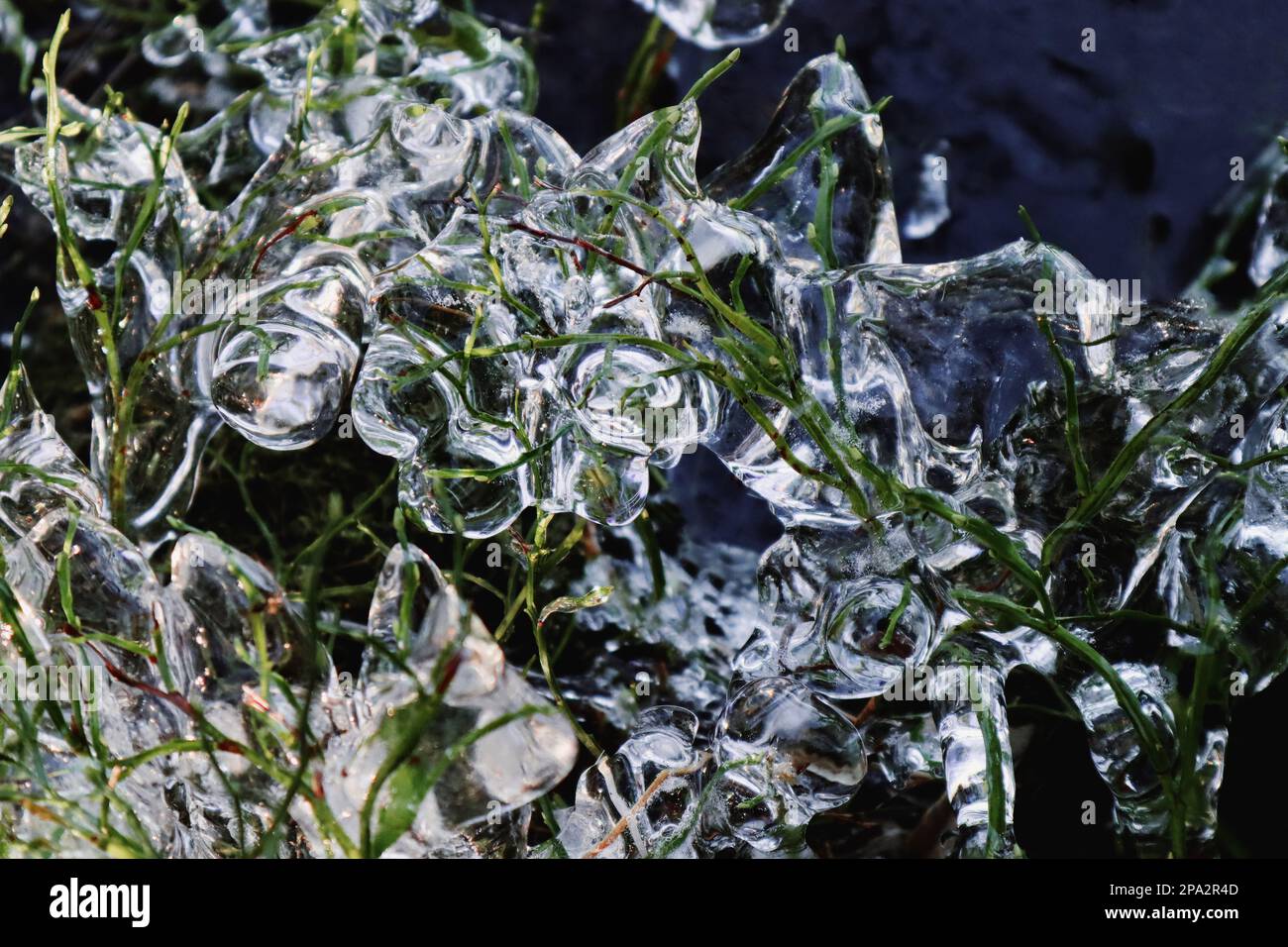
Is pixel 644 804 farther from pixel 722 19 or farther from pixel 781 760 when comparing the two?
pixel 722 19

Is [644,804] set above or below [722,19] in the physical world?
below

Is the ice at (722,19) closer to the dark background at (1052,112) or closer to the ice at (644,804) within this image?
the dark background at (1052,112)

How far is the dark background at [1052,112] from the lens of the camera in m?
0.94

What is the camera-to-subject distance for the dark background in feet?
3.10

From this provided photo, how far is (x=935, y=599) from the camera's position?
30.0 inches

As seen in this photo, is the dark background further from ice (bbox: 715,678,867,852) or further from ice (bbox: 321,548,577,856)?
ice (bbox: 321,548,577,856)

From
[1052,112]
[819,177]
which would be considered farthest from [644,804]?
[1052,112]

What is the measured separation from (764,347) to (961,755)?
0.28 metres

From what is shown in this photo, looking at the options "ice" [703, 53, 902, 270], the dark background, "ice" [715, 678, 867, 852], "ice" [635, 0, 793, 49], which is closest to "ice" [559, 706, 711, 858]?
"ice" [715, 678, 867, 852]

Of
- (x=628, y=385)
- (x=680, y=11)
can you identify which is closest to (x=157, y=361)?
(x=628, y=385)

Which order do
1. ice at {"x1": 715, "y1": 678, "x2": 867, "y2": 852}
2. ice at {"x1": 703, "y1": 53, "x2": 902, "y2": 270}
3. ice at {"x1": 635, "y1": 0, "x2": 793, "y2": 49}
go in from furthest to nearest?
ice at {"x1": 635, "y1": 0, "x2": 793, "y2": 49} → ice at {"x1": 703, "y1": 53, "x2": 902, "y2": 270} → ice at {"x1": 715, "y1": 678, "x2": 867, "y2": 852}

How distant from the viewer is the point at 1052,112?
3.17 feet

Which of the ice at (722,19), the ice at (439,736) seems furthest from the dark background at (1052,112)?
the ice at (439,736)
